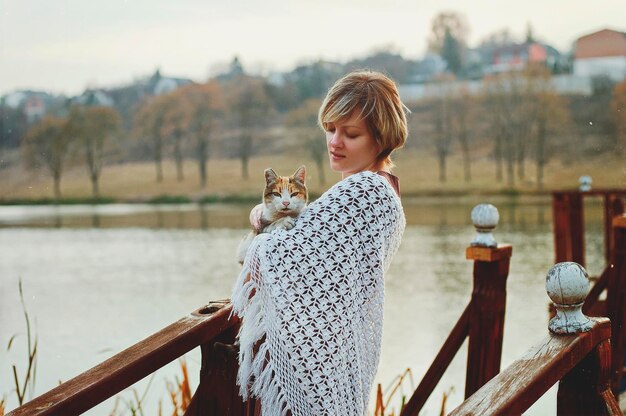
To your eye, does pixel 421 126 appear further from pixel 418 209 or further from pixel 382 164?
pixel 382 164

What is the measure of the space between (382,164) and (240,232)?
68.8 feet

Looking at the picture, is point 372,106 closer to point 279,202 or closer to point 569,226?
point 279,202

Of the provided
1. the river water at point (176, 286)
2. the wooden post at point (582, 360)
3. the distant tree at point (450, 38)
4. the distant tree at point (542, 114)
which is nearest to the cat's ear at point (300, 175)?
the wooden post at point (582, 360)

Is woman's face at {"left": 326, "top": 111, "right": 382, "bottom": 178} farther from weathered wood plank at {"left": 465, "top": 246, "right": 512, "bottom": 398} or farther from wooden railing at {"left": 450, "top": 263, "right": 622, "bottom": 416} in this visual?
weathered wood plank at {"left": 465, "top": 246, "right": 512, "bottom": 398}

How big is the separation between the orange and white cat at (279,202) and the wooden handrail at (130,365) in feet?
0.54

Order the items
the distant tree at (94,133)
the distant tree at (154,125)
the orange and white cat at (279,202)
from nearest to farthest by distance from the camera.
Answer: the orange and white cat at (279,202) → the distant tree at (94,133) → the distant tree at (154,125)

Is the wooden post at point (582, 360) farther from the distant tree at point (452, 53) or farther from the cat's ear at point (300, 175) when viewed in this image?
the distant tree at point (452, 53)

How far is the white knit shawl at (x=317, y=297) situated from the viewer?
63.0 inches

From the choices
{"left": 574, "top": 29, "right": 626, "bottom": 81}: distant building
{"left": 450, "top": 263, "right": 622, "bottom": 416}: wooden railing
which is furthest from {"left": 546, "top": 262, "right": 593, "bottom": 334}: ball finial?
{"left": 574, "top": 29, "right": 626, "bottom": 81}: distant building

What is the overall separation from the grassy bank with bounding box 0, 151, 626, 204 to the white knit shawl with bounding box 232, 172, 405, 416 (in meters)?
27.1

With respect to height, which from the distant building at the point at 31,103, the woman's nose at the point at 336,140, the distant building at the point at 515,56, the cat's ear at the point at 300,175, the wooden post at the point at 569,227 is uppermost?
the distant building at the point at 515,56

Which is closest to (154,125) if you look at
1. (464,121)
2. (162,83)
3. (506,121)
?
(162,83)

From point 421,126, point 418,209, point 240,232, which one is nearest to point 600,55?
point 421,126

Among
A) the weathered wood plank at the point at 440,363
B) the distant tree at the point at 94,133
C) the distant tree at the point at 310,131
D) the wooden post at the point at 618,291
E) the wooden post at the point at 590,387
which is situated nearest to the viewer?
the wooden post at the point at 590,387
